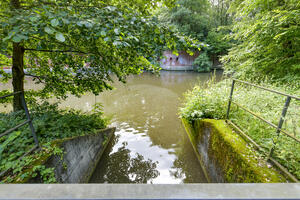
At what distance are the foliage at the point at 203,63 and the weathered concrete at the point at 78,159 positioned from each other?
1982cm

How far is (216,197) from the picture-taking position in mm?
623

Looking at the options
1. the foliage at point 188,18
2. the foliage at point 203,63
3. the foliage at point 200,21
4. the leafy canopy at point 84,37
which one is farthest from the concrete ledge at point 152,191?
the foliage at point 188,18

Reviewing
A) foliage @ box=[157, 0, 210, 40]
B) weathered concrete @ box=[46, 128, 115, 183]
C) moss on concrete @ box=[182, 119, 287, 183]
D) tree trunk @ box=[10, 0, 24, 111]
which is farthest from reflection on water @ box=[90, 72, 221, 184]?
foliage @ box=[157, 0, 210, 40]

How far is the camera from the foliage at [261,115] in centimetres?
181

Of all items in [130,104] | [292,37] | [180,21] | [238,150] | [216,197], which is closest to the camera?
[216,197]

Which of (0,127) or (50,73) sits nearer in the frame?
(0,127)

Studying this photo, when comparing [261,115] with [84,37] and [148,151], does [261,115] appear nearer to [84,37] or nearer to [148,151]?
[148,151]

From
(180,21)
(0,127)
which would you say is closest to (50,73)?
(0,127)

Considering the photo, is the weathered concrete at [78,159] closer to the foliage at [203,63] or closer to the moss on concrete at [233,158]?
the moss on concrete at [233,158]

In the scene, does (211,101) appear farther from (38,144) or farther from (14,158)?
(14,158)

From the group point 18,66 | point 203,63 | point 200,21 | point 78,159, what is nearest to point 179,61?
point 203,63

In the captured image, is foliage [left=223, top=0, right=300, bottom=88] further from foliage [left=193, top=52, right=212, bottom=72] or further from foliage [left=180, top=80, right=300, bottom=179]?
foliage [left=193, top=52, right=212, bottom=72]

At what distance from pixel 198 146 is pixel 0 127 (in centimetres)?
420

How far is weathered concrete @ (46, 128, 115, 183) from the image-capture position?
7.44 feet
